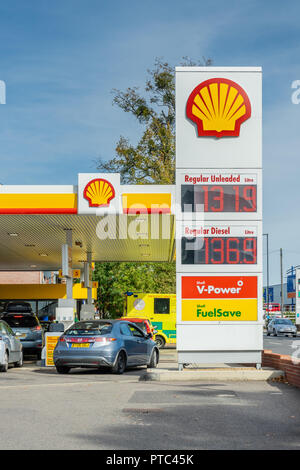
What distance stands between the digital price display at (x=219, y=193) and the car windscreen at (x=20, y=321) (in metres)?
10.1

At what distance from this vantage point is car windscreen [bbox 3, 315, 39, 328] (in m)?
24.6

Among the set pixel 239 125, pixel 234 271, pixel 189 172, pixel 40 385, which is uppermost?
pixel 239 125

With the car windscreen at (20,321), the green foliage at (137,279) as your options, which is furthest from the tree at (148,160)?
the car windscreen at (20,321)

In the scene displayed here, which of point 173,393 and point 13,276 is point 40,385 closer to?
point 173,393

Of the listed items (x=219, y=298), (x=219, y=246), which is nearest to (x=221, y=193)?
(x=219, y=246)

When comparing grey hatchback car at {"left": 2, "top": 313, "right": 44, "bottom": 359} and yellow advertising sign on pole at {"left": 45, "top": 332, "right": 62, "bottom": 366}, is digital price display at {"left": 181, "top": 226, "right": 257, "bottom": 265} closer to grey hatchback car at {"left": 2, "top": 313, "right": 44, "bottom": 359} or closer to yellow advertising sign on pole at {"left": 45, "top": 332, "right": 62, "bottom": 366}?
yellow advertising sign on pole at {"left": 45, "top": 332, "right": 62, "bottom": 366}

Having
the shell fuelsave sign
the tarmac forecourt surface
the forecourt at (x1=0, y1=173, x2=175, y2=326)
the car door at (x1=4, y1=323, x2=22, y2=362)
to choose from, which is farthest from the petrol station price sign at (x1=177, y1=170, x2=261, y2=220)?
the car door at (x1=4, y1=323, x2=22, y2=362)

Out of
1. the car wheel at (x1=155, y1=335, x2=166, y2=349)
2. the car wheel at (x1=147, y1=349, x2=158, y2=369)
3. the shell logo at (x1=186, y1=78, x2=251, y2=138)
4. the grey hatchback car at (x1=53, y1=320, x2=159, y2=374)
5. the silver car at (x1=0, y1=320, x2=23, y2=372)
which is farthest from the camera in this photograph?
the car wheel at (x1=155, y1=335, x2=166, y2=349)

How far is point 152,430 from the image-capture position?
8914 millimetres

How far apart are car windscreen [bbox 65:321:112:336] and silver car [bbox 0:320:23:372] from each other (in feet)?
6.13

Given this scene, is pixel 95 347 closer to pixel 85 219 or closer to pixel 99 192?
pixel 99 192
